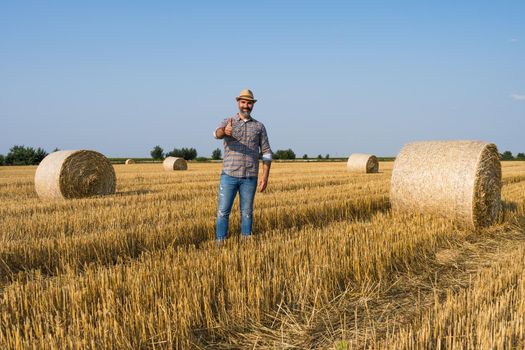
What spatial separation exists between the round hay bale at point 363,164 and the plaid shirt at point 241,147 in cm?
1716

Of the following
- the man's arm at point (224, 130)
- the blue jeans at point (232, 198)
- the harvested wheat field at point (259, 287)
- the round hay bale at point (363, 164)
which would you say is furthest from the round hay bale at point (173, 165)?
the man's arm at point (224, 130)

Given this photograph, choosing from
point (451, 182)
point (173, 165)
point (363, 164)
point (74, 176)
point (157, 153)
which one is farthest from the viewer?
point (157, 153)

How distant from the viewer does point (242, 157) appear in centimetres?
638

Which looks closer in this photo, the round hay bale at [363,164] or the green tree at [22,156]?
the round hay bale at [363,164]

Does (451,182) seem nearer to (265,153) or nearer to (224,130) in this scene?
(265,153)

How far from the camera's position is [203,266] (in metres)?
4.71

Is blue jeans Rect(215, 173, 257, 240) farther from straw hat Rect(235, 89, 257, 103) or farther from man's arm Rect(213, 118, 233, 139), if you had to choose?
straw hat Rect(235, 89, 257, 103)

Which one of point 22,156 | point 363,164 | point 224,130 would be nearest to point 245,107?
point 224,130

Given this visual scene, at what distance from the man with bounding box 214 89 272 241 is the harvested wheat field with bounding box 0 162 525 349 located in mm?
490

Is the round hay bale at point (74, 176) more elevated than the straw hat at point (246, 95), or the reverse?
the straw hat at point (246, 95)

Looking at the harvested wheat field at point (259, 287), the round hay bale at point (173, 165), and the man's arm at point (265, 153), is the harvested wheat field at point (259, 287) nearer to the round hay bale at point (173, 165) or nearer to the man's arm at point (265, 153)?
the man's arm at point (265, 153)

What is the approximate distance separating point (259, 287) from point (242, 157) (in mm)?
2620

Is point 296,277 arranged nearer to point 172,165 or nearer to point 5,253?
point 5,253

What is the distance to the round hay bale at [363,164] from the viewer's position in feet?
75.2
